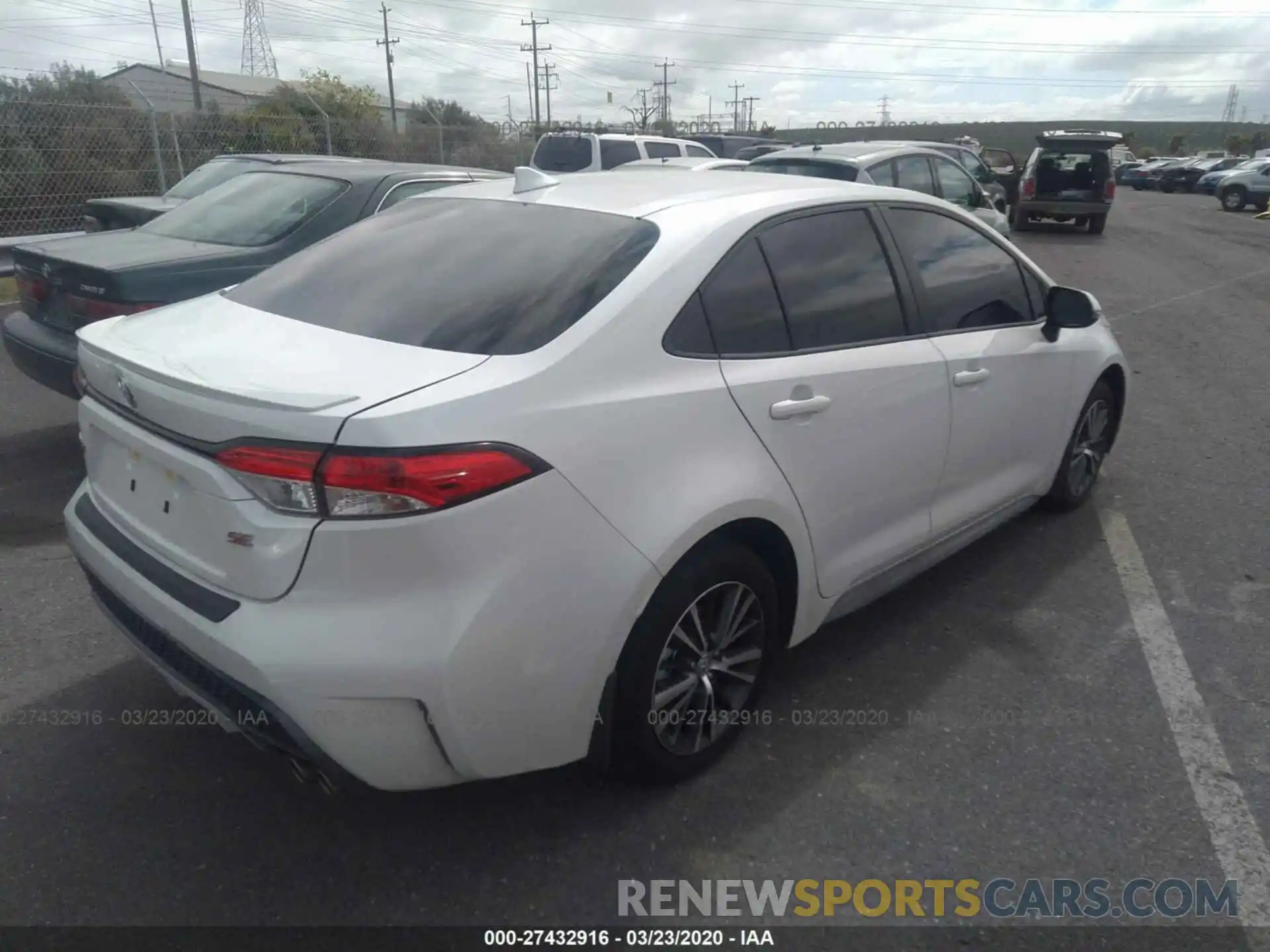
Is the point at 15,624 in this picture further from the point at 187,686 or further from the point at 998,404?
the point at 998,404

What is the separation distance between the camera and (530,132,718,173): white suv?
1471 cm

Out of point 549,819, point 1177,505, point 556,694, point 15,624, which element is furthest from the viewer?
point 1177,505

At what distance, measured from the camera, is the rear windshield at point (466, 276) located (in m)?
2.51

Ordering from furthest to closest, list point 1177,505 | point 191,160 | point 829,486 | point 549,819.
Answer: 1. point 191,160
2. point 1177,505
3. point 829,486
4. point 549,819

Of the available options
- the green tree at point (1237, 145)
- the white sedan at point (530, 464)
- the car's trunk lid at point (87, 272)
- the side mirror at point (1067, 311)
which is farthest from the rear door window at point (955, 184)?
the green tree at point (1237, 145)

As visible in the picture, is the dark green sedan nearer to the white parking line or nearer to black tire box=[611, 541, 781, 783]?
black tire box=[611, 541, 781, 783]

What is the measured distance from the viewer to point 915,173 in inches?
396

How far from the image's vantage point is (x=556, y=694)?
7.67 ft

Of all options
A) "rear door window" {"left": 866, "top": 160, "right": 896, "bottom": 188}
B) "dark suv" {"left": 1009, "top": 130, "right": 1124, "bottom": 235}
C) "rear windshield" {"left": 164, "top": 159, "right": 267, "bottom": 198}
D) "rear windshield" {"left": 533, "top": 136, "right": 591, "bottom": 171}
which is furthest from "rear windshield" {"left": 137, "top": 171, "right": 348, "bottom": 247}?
"dark suv" {"left": 1009, "top": 130, "right": 1124, "bottom": 235}

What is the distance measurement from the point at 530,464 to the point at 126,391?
1.13 meters

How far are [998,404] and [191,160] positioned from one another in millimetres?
13718

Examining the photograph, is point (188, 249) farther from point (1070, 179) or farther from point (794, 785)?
point (1070, 179)

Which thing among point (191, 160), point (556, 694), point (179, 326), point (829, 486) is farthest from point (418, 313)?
point (191, 160)

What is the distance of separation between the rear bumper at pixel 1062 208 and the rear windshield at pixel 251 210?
1763cm
